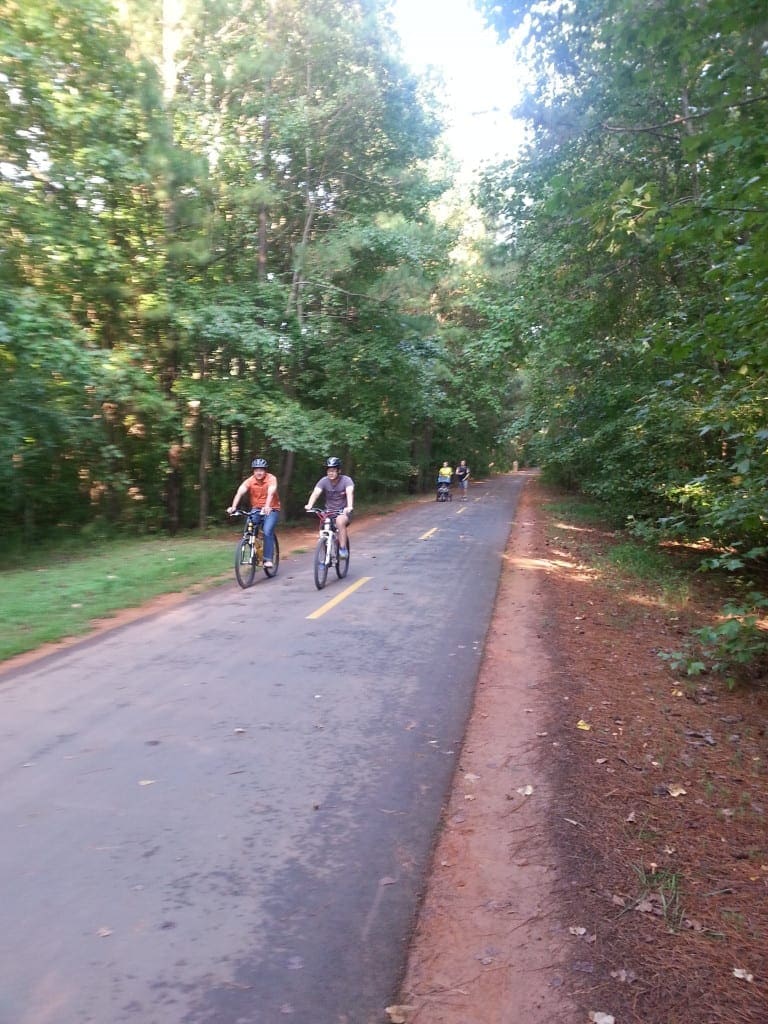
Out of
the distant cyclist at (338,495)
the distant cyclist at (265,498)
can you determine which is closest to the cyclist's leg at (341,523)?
the distant cyclist at (338,495)

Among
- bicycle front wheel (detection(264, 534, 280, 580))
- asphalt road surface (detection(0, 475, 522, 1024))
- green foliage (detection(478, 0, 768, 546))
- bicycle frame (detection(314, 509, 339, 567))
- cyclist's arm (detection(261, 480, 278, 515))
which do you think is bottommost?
asphalt road surface (detection(0, 475, 522, 1024))

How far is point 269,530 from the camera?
10.9 metres

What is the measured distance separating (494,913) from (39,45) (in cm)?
1513

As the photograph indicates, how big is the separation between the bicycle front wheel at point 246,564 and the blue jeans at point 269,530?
13.8 inches

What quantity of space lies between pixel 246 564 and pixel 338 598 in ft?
5.62

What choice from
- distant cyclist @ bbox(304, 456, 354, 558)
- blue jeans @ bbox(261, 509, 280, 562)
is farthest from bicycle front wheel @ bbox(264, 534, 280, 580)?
distant cyclist @ bbox(304, 456, 354, 558)

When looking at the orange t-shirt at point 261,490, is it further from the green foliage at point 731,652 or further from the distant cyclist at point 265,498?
the green foliage at point 731,652

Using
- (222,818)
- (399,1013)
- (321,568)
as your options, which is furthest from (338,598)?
(399,1013)

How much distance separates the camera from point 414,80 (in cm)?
1862

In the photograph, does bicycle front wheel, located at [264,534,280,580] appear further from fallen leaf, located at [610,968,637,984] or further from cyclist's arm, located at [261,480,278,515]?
fallen leaf, located at [610,968,637,984]

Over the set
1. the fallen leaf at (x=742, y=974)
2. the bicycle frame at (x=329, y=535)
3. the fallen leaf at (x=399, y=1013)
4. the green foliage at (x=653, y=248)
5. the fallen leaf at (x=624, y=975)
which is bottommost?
the fallen leaf at (x=399, y=1013)

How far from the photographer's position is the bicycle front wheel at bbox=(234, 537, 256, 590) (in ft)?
34.0

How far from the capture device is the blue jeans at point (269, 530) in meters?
10.7

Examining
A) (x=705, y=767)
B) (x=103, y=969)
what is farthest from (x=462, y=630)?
(x=103, y=969)
